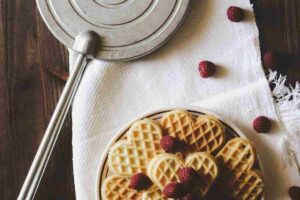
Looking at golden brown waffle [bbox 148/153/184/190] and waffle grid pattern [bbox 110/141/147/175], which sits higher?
waffle grid pattern [bbox 110/141/147/175]

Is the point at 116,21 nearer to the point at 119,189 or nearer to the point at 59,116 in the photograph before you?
the point at 59,116

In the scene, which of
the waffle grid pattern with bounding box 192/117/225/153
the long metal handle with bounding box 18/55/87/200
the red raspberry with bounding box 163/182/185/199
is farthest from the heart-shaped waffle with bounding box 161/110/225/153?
the long metal handle with bounding box 18/55/87/200

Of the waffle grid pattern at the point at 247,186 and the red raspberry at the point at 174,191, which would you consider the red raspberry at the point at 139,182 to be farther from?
the waffle grid pattern at the point at 247,186

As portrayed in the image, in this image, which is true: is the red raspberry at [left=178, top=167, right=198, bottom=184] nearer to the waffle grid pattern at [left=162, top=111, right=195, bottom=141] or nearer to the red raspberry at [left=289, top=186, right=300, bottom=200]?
the waffle grid pattern at [left=162, top=111, right=195, bottom=141]

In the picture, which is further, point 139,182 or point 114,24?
point 114,24

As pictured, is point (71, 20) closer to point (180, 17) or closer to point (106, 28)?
point (106, 28)

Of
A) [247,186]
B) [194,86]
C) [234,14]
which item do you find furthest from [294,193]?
[234,14]
